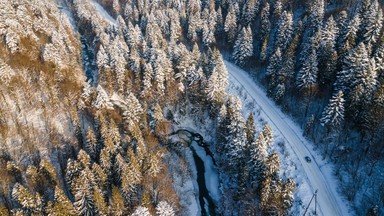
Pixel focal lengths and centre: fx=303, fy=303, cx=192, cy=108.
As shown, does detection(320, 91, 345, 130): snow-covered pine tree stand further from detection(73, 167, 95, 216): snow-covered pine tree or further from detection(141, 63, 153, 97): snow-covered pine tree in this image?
detection(73, 167, 95, 216): snow-covered pine tree

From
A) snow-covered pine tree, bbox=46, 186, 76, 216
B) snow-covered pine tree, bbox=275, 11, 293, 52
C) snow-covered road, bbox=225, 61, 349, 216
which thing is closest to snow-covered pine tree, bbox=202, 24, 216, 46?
snow-covered road, bbox=225, 61, 349, 216

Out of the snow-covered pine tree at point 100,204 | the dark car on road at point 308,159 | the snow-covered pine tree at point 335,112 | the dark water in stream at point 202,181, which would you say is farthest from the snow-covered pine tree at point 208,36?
the snow-covered pine tree at point 100,204

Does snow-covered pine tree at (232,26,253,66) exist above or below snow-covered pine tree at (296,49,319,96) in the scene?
above

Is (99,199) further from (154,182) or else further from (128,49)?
(128,49)

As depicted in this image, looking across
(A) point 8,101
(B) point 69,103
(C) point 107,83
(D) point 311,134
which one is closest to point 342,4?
(D) point 311,134

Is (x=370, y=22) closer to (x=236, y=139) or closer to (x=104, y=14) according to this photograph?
(x=236, y=139)
